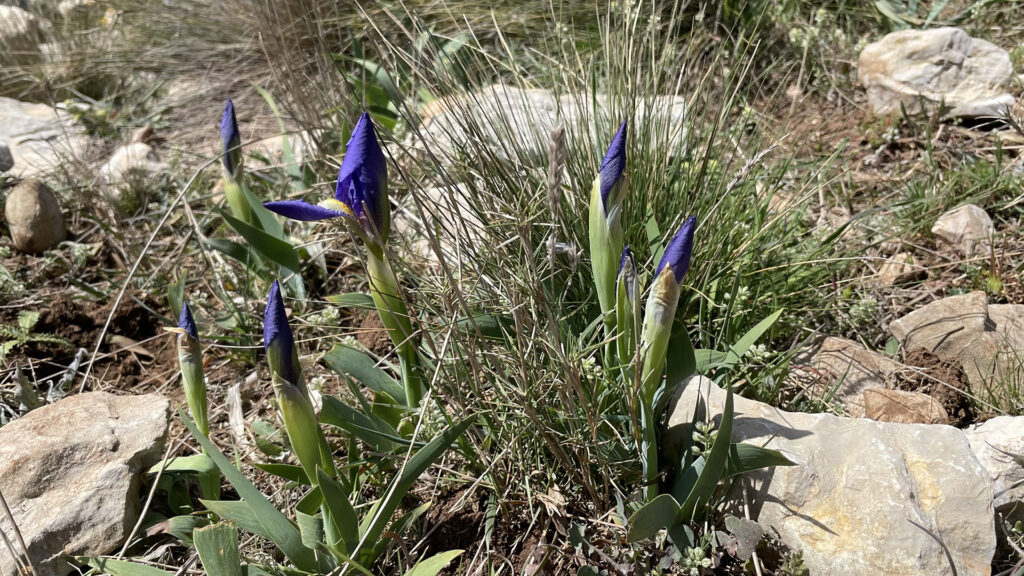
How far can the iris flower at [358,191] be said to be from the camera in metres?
1.23

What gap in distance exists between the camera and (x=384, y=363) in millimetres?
1890

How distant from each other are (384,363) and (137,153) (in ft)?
6.41

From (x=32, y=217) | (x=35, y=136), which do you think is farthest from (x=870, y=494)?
(x=35, y=136)

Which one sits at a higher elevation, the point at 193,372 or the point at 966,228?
the point at 193,372

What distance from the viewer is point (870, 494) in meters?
1.36

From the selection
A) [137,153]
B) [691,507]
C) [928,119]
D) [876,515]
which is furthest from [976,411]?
[137,153]

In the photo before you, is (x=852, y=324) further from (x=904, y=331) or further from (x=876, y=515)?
(x=876, y=515)

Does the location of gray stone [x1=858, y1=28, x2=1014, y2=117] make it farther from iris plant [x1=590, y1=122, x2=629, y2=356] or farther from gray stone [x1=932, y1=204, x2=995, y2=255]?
iris plant [x1=590, y1=122, x2=629, y2=356]

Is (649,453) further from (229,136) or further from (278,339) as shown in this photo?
(229,136)

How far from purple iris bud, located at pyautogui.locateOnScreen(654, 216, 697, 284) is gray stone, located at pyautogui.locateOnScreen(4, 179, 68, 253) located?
2349mm

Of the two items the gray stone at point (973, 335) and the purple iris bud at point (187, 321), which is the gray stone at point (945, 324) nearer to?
the gray stone at point (973, 335)

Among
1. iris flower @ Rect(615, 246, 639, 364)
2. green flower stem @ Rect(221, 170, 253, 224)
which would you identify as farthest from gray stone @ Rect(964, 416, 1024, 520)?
green flower stem @ Rect(221, 170, 253, 224)

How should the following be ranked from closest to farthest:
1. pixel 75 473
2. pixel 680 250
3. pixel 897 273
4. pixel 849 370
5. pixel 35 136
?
pixel 680 250
pixel 75 473
pixel 849 370
pixel 897 273
pixel 35 136

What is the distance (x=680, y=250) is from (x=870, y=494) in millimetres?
608
